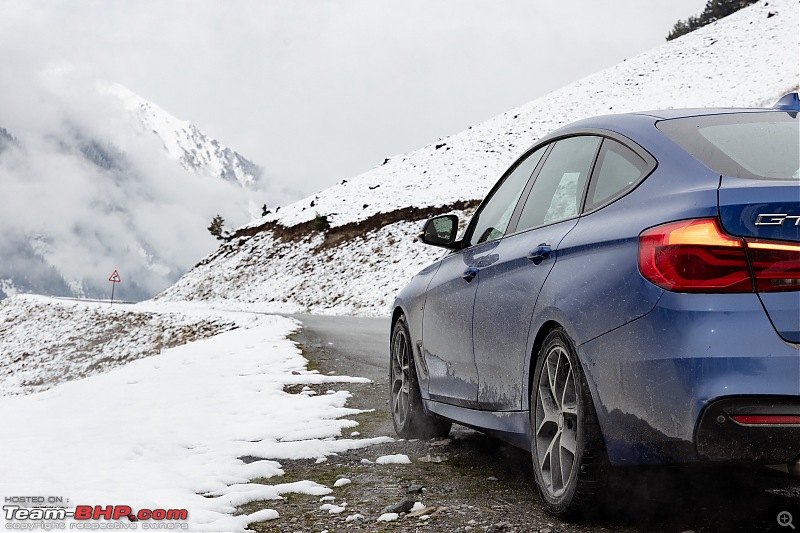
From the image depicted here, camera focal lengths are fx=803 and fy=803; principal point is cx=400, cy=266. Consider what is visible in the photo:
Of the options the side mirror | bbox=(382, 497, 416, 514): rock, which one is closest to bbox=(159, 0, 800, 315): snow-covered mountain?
the side mirror

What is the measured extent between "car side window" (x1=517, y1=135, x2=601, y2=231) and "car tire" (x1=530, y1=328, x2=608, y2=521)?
658mm

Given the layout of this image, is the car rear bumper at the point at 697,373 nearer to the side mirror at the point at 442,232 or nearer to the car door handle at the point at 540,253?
the car door handle at the point at 540,253

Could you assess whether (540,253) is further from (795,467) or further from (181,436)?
(181,436)

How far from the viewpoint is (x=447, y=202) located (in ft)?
148

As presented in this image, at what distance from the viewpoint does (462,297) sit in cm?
452

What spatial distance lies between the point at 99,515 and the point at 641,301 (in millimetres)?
2497

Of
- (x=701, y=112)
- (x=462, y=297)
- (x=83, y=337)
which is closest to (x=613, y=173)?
(x=701, y=112)

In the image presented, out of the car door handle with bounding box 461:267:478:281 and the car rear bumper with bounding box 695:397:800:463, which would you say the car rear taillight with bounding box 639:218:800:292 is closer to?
the car rear bumper with bounding box 695:397:800:463

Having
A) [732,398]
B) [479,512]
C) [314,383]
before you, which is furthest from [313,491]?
[314,383]

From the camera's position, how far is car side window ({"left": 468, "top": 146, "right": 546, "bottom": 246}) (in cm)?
436

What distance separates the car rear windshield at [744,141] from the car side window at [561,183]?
1.32ft

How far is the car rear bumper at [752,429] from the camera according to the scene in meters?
2.47

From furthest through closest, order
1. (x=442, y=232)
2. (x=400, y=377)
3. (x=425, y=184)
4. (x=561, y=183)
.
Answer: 1. (x=425, y=184)
2. (x=400, y=377)
3. (x=442, y=232)
4. (x=561, y=183)

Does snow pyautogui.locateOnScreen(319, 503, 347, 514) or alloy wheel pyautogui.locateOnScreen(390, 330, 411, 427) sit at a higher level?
alloy wheel pyautogui.locateOnScreen(390, 330, 411, 427)
